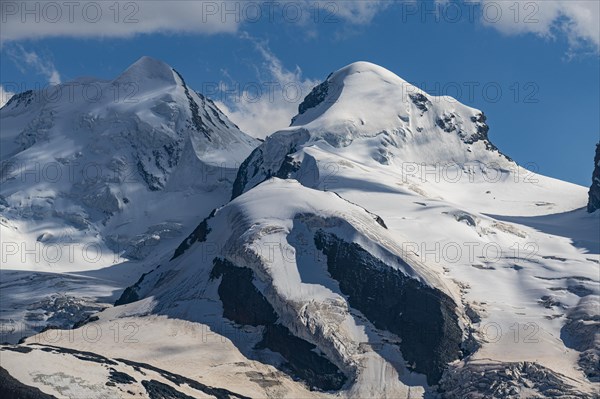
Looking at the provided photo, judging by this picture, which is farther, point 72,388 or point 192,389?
point 192,389

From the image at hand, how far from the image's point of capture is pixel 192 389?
190500 millimetres

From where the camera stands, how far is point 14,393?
175m

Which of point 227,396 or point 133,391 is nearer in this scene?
point 133,391

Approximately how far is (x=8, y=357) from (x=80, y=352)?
50.0 feet

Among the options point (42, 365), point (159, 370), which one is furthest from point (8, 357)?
point (159, 370)

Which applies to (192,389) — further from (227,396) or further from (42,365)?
(42,365)

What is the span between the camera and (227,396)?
19375cm

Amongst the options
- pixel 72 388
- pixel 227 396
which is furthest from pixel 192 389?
pixel 72 388

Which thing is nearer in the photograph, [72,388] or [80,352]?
[72,388]

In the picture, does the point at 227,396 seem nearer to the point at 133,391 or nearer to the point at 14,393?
the point at 133,391

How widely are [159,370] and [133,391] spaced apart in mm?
14129

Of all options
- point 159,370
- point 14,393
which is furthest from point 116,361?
point 14,393

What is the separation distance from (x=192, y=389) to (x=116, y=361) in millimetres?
10052

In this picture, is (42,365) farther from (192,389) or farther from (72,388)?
(192,389)
